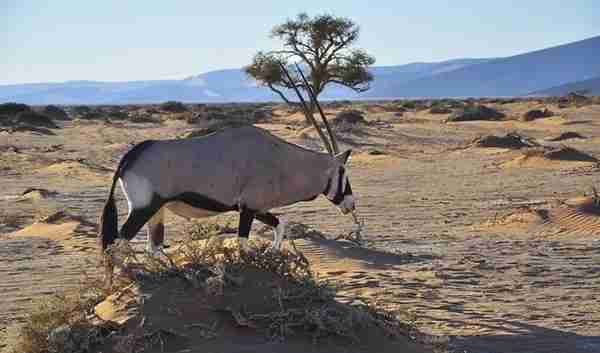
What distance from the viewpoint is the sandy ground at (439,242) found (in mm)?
8461

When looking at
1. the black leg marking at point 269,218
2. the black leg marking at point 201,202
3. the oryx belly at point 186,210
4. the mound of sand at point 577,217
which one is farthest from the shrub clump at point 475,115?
the black leg marking at point 201,202

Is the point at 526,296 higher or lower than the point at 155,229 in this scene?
lower

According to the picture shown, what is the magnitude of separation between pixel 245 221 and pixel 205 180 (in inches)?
19.0

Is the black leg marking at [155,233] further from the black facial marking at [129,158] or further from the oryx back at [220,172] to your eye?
the black facial marking at [129,158]

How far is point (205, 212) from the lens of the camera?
812 cm

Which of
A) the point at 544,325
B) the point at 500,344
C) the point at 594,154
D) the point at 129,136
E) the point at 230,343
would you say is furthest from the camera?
the point at 129,136

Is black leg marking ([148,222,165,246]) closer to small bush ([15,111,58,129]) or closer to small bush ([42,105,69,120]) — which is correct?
small bush ([15,111,58,129])

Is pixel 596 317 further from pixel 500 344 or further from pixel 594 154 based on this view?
pixel 594 154

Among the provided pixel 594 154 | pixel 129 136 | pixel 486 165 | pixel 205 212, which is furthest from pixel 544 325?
pixel 129 136

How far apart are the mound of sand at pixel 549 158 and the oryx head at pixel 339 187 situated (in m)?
14.5

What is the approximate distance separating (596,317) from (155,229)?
3828 mm

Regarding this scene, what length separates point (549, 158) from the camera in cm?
2297

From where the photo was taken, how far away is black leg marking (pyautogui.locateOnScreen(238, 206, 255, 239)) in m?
7.77

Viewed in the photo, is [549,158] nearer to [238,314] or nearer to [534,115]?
[238,314]
